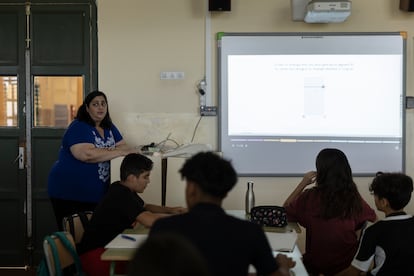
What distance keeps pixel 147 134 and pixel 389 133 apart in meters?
2.05

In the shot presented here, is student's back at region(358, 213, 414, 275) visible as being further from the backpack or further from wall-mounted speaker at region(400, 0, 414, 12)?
wall-mounted speaker at region(400, 0, 414, 12)

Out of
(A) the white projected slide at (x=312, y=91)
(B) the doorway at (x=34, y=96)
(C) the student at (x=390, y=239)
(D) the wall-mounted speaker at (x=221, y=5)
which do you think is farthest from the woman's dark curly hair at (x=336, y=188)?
(B) the doorway at (x=34, y=96)

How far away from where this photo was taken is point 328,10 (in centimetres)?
400

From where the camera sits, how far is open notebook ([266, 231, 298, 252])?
240 cm

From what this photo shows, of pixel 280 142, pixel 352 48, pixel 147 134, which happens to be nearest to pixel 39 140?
pixel 147 134

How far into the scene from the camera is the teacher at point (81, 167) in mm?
3531

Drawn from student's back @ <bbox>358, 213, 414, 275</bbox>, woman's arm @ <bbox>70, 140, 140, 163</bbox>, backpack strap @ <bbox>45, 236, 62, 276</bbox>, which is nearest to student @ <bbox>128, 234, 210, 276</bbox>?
student's back @ <bbox>358, 213, 414, 275</bbox>

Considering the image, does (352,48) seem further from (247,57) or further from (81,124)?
(81,124)

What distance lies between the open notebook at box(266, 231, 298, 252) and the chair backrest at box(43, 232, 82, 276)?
0.96 metres

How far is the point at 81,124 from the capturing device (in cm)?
358

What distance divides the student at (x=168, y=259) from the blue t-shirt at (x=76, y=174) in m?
A: 2.74

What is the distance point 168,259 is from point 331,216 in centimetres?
196

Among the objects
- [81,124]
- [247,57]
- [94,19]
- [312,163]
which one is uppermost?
[94,19]

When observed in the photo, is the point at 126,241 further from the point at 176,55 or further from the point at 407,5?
the point at 407,5
